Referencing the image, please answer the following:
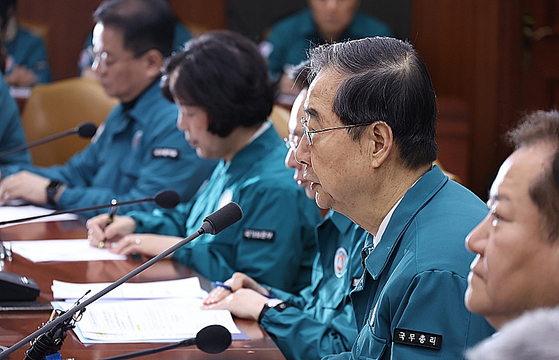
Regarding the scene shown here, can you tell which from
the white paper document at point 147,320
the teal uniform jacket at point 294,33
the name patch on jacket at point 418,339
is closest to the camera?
the name patch on jacket at point 418,339

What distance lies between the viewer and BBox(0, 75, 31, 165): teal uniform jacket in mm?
3043

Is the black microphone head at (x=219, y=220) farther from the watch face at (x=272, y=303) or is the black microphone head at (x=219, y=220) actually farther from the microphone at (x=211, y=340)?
the watch face at (x=272, y=303)

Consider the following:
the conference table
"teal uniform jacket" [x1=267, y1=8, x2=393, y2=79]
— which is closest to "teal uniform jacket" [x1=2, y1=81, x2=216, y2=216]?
the conference table

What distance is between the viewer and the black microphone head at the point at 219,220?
4.05 feet

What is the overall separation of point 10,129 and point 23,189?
1.94 feet

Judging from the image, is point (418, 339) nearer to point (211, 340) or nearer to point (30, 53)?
point (211, 340)

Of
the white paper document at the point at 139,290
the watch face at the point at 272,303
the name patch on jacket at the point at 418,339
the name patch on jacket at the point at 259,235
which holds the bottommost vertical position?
the white paper document at the point at 139,290

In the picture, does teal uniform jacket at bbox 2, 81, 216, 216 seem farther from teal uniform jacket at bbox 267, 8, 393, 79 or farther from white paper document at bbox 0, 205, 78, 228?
teal uniform jacket at bbox 267, 8, 393, 79

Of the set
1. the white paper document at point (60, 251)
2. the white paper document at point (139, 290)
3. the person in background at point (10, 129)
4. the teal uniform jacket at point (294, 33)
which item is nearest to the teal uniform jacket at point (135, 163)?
the person in background at point (10, 129)

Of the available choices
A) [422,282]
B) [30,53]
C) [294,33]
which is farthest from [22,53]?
[422,282]

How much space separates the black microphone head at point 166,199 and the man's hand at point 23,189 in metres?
0.94

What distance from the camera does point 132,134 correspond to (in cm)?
281

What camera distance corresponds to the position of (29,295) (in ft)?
4.99

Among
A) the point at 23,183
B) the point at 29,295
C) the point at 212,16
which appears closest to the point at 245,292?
the point at 29,295
